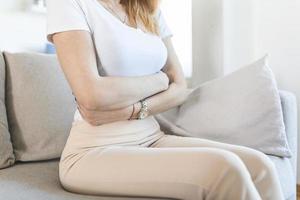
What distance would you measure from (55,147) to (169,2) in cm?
135

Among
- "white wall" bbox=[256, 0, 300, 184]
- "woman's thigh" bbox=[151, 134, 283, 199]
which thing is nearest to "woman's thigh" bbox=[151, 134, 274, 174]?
"woman's thigh" bbox=[151, 134, 283, 199]

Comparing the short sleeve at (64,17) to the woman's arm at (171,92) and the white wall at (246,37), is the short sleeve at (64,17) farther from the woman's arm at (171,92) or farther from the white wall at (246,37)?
the white wall at (246,37)

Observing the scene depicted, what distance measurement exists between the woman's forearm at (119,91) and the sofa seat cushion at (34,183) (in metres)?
0.25

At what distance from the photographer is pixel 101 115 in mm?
1108

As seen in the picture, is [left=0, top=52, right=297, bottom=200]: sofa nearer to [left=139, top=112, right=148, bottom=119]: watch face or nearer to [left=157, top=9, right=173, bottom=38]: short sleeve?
[left=139, top=112, right=148, bottom=119]: watch face

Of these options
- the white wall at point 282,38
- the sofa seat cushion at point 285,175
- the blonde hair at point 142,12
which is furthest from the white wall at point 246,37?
the blonde hair at point 142,12

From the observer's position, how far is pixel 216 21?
215cm

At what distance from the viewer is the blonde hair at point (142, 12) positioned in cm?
135

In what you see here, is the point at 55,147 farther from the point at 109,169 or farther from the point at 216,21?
the point at 216,21

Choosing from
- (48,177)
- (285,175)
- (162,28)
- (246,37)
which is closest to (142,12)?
(162,28)

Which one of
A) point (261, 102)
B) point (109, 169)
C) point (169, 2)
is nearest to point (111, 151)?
point (109, 169)

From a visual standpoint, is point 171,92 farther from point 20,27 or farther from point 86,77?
point 20,27

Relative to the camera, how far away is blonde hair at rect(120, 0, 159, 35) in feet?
4.44

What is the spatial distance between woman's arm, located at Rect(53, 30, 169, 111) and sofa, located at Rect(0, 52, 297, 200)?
25 cm
